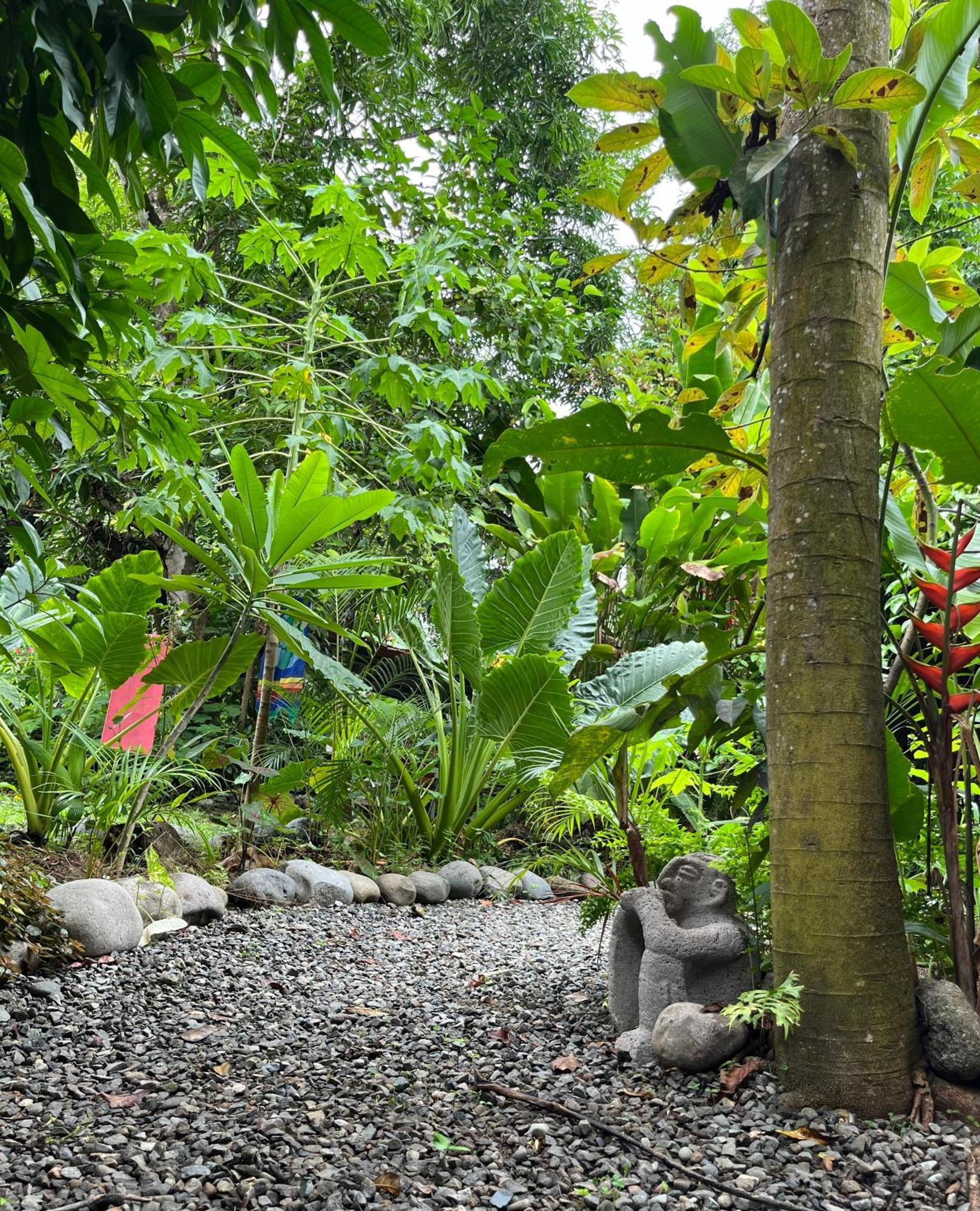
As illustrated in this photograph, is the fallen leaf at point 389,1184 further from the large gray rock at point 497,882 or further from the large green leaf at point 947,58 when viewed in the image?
the large gray rock at point 497,882

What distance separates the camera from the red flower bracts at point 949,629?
1406 mm

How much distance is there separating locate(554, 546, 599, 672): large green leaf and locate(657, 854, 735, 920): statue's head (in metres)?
1.43

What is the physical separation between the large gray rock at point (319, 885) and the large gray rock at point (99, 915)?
0.97 m

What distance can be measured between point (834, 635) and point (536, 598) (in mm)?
1852

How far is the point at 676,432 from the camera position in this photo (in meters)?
1.59

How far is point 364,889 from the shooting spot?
3639 mm

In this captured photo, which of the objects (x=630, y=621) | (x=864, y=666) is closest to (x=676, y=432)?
(x=864, y=666)

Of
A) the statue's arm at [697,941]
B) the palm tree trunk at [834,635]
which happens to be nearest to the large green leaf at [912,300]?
the palm tree trunk at [834,635]

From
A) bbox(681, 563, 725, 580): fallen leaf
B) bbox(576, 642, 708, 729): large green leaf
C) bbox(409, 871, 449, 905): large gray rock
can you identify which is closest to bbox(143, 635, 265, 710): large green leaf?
bbox(409, 871, 449, 905): large gray rock

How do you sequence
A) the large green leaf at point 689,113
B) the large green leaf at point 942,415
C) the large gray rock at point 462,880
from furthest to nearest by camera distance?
the large gray rock at point 462,880
the large green leaf at point 689,113
the large green leaf at point 942,415

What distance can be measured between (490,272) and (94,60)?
11.6 ft

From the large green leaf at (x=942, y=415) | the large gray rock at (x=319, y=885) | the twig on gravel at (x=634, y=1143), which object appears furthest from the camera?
the large gray rock at (x=319, y=885)

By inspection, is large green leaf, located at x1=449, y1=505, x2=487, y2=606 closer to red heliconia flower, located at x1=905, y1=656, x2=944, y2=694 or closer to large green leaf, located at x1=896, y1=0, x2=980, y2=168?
red heliconia flower, located at x1=905, y1=656, x2=944, y2=694

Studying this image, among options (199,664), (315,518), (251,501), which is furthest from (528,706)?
(199,664)
